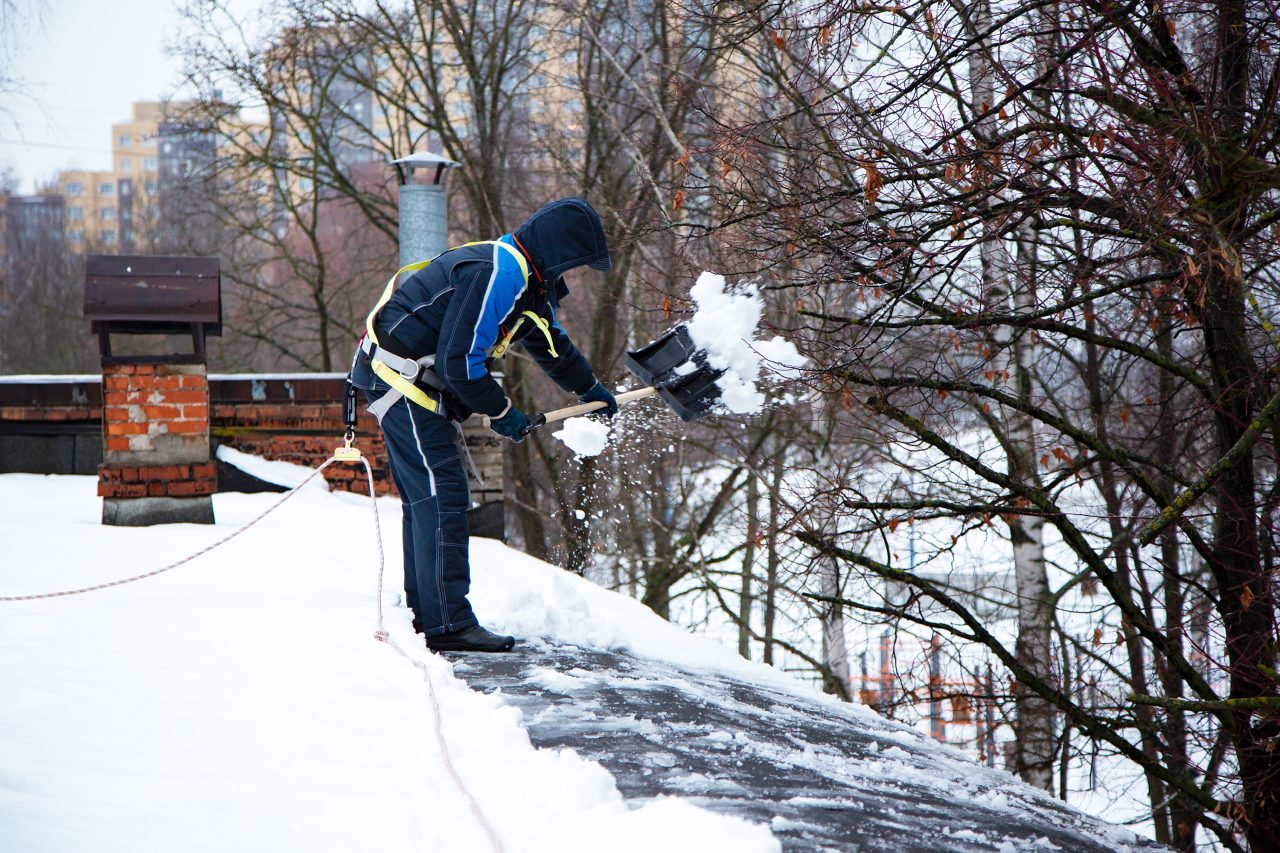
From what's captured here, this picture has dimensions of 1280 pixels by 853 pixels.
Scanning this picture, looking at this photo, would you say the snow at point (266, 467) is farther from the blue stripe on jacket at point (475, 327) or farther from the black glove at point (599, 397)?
the blue stripe on jacket at point (475, 327)

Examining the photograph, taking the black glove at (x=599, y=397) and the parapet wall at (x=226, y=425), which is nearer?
the black glove at (x=599, y=397)

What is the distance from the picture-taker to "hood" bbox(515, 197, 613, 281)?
412cm

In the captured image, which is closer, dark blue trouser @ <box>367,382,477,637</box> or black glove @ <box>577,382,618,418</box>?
dark blue trouser @ <box>367,382,477,637</box>

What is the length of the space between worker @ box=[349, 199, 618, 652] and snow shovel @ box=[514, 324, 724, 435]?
589mm

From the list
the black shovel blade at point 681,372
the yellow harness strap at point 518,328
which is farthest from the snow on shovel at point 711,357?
the yellow harness strap at point 518,328

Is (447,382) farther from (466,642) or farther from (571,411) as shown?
(466,642)

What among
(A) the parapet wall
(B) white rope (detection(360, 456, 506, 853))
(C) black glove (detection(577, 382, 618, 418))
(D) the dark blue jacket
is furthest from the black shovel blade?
(A) the parapet wall

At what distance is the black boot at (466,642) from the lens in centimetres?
411

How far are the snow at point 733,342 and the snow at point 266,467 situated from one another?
446 cm

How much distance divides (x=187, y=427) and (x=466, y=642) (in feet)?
11.4

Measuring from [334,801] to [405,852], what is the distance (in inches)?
12.2

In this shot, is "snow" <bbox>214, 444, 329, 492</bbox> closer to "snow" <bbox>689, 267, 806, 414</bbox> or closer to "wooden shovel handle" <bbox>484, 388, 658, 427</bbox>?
"wooden shovel handle" <bbox>484, 388, 658, 427</bbox>

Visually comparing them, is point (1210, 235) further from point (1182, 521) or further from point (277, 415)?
point (277, 415)

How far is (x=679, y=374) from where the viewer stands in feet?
15.4
